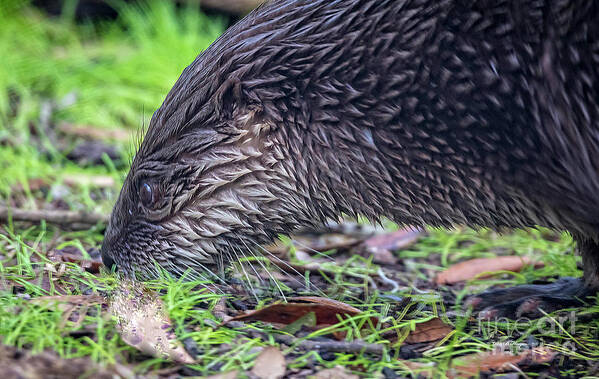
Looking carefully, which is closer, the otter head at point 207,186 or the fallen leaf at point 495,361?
the fallen leaf at point 495,361

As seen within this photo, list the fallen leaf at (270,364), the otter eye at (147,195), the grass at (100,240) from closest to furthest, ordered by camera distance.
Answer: the fallen leaf at (270,364) < the grass at (100,240) < the otter eye at (147,195)

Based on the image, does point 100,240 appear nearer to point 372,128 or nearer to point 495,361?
point 372,128

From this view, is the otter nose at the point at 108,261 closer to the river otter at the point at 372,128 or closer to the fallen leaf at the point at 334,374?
the river otter at the point at 372,128

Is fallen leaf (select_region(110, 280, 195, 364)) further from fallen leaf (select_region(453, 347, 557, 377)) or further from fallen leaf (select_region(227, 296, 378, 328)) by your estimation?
fallen leaf (select_region(453, 347, 557, 377))

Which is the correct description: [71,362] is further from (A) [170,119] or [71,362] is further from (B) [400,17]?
(B) [400,17]

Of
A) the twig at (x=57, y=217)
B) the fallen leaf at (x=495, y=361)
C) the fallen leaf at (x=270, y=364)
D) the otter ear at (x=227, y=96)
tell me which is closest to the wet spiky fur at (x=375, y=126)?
the otter ear at (x=227, y=96)

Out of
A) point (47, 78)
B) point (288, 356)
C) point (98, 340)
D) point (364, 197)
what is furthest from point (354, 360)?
point (47, 78)
